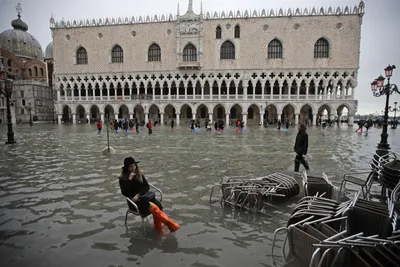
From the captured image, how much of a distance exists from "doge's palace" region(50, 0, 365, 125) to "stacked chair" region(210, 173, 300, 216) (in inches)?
1225

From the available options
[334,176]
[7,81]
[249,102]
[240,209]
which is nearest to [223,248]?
[240,209]

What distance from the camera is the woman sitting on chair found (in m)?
Result: 3.86

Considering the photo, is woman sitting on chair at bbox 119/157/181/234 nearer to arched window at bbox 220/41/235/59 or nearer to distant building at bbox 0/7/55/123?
arched window at bbox 220/41/235/59

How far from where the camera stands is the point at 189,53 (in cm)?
3803

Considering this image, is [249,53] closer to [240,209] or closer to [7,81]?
[7,81]

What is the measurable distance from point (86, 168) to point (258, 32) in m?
34.6

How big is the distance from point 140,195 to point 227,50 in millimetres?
36285

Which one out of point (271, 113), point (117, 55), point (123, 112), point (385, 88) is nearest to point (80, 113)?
point (123, 112)

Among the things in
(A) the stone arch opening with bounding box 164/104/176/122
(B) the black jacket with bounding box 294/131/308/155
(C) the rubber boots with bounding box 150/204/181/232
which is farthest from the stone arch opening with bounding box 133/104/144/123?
(C) the rubber boots with bounding box 150/204/181/232

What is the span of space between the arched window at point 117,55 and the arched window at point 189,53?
1035cm

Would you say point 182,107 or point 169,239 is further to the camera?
point 182,107

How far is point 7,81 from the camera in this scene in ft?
44.9

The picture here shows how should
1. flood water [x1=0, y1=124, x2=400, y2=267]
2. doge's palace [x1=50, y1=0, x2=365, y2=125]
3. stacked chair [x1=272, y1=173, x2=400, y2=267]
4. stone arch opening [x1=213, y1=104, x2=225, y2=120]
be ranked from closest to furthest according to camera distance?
stacked chair [x1=272, y1=173, x2=400, y2=267], flood water [x1=0, y1=124, x2=400, y2=267], doge's palace [x1=50, y1=0, x2=365, y2=125], stone arch opening [x1=213, y1=104, x2=225, y2=120]

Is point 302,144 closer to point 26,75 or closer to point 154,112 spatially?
point 154,112
